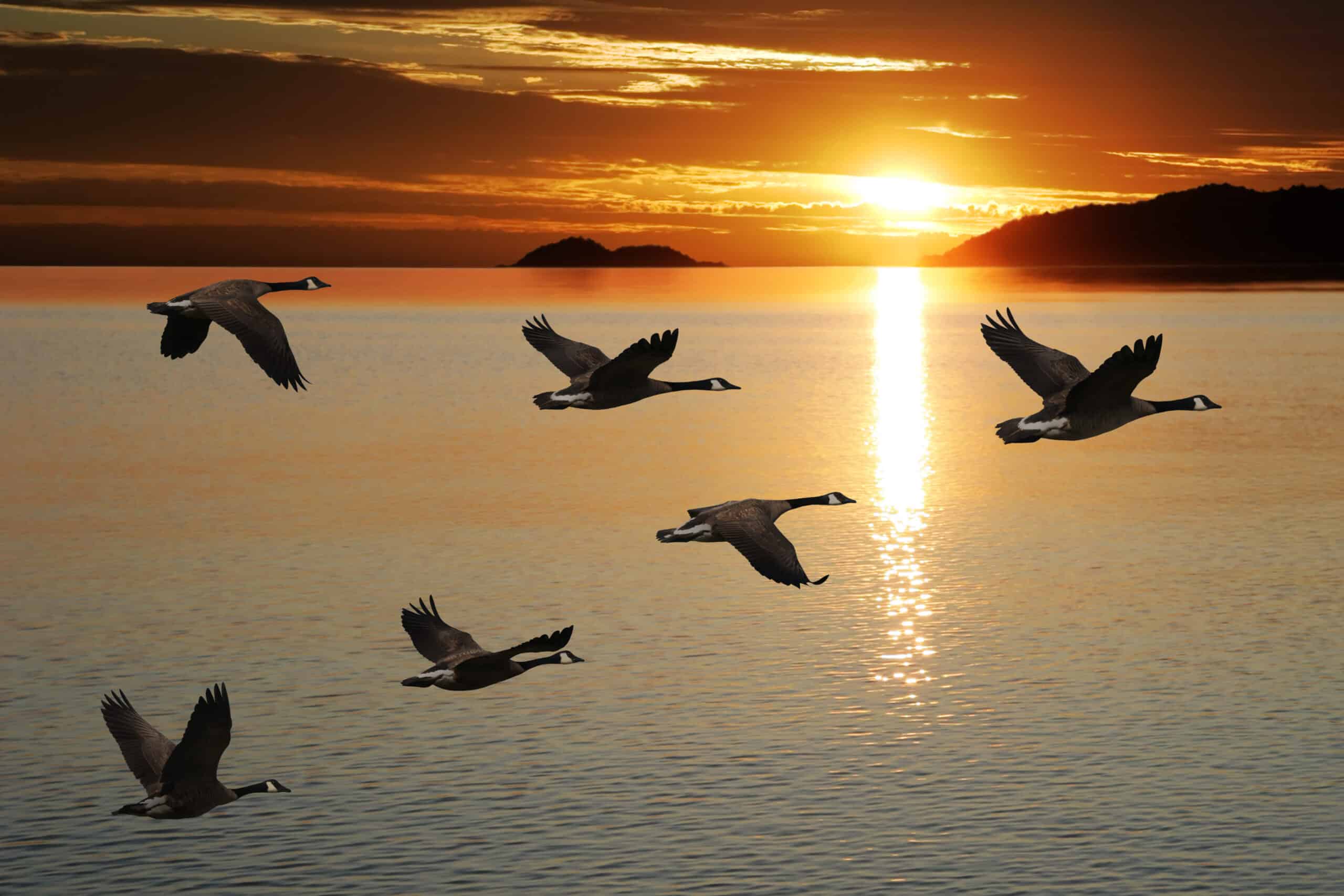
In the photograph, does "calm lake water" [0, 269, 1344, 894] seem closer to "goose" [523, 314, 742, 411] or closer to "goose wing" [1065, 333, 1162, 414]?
"goose" [523, 314, 742, 411]

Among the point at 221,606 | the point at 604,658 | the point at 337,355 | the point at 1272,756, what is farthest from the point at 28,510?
the point at 337,355

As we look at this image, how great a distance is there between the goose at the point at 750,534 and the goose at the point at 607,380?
9.33ft

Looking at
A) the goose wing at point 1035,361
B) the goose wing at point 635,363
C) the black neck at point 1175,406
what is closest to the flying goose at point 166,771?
the goose wing at point 635,363

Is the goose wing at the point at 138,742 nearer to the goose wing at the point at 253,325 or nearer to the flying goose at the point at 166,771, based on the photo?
the flying goose at the point at 166,771

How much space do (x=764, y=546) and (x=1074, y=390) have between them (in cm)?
628

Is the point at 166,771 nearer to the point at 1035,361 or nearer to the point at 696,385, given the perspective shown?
the point at 696,385

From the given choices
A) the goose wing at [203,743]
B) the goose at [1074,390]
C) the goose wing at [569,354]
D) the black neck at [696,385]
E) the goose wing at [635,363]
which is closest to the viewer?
the goose wing at [203,743]

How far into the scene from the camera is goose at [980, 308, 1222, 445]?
28781 millimetres

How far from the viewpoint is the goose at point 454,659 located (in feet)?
89.6

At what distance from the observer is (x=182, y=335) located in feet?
95.7

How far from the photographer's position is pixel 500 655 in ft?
79.4

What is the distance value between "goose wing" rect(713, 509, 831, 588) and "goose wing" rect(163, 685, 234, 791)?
27.2 ft

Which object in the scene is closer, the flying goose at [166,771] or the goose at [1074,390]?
the flying goose at [166,771]

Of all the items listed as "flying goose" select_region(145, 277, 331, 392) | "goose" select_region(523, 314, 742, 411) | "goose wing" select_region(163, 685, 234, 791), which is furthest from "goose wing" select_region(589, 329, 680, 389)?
"goose wing" select_region(163, 685, 234, 791)
